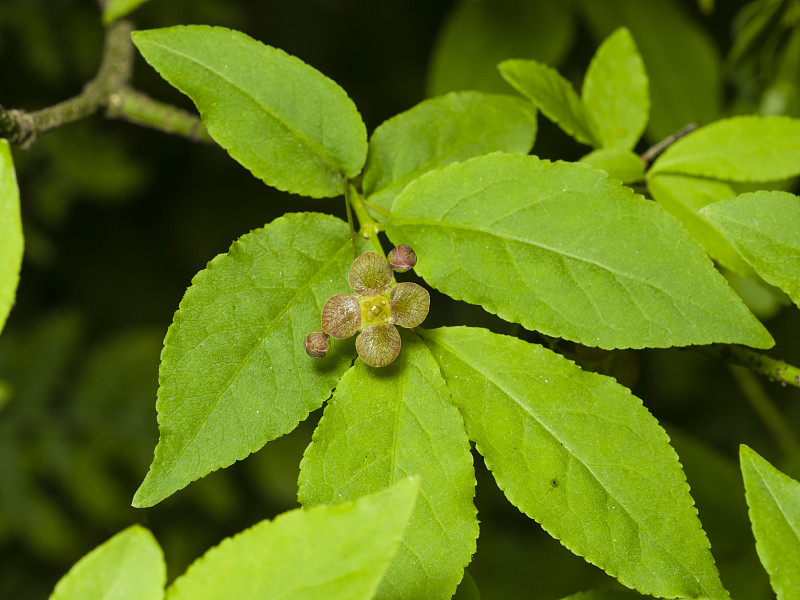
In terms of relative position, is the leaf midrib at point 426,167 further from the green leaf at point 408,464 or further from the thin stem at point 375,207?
the green leaf at point 408,464

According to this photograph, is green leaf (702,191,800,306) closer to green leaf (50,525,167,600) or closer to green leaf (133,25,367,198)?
green leaf (133,25,367,198)

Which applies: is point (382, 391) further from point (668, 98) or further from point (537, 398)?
point (668, 98)

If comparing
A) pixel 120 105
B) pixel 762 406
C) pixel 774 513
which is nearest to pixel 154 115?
pixel 120 105

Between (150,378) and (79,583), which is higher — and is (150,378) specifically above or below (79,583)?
below

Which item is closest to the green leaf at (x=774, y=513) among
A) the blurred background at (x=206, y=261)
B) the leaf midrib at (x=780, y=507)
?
the leaf midrib at (x=780, y=507)

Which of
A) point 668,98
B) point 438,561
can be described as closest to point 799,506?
point 438,561
